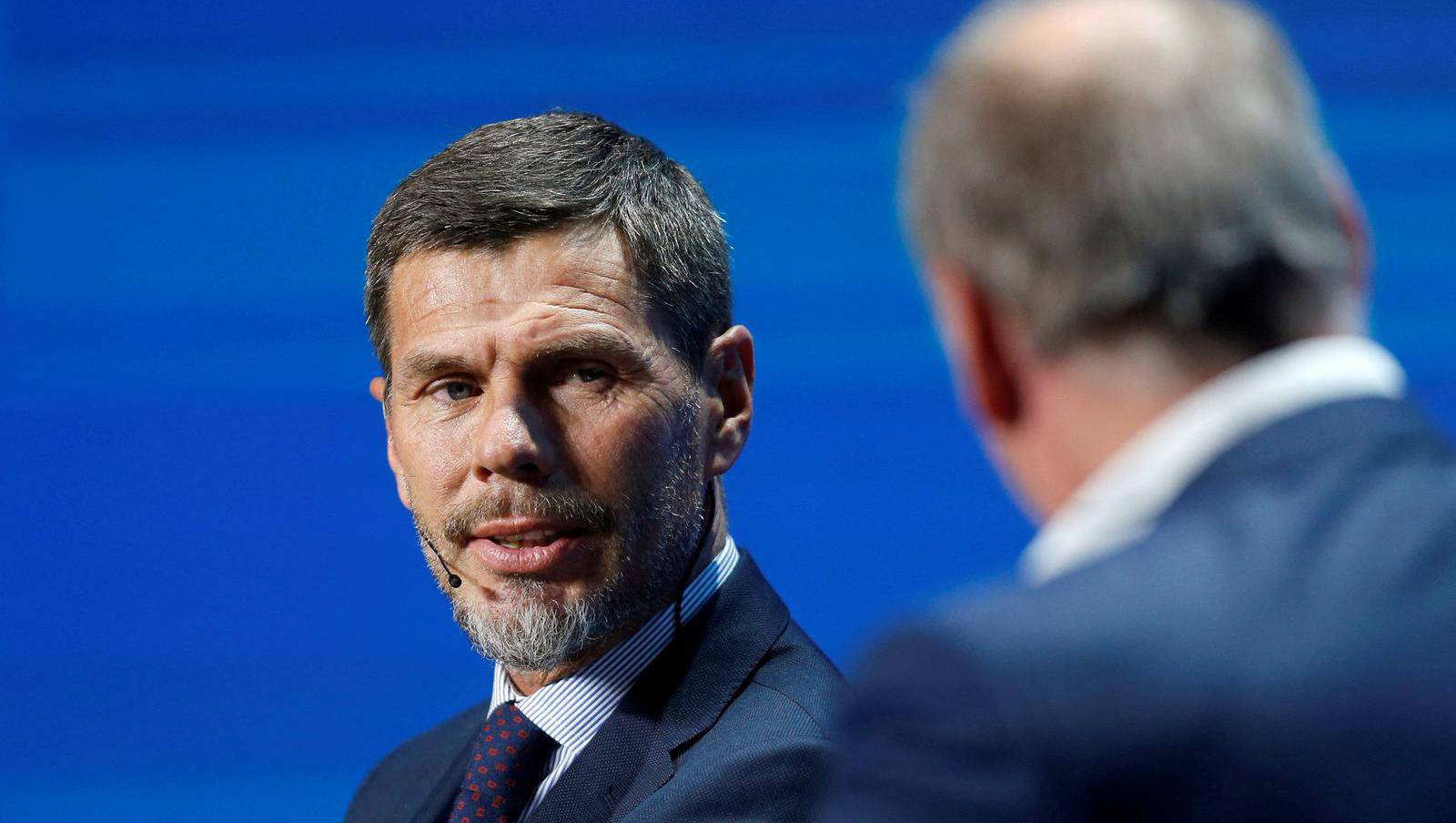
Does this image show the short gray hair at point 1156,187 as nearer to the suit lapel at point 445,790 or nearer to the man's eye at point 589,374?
the man's eye at point 589,374

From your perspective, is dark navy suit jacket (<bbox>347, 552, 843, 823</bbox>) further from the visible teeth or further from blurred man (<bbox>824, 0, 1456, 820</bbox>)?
blurred man (<bbox>824, 0, 1456, 820</bbox>)

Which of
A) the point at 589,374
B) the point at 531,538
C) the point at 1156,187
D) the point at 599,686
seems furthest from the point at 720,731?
the point at 1156,187

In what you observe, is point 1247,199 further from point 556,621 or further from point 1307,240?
point 556,621

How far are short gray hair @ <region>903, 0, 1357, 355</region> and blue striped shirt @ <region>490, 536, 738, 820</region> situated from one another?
1.03 metres

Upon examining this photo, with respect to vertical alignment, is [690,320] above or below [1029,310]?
above

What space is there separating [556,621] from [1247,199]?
3.64ft

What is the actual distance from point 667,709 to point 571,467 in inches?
10.9

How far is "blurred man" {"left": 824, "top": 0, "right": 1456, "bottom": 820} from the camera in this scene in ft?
2.29

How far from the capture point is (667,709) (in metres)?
1.68

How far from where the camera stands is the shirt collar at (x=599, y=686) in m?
1.74

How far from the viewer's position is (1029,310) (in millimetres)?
789

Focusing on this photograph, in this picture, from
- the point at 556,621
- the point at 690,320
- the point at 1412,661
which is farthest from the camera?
the point at 690,320

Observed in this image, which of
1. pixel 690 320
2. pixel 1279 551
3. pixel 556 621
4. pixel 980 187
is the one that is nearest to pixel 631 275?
pixel 690 320

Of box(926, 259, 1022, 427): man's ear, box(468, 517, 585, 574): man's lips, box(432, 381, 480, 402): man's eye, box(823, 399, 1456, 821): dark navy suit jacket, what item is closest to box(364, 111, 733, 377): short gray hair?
box(432, 381, 480, 402): man's eye
